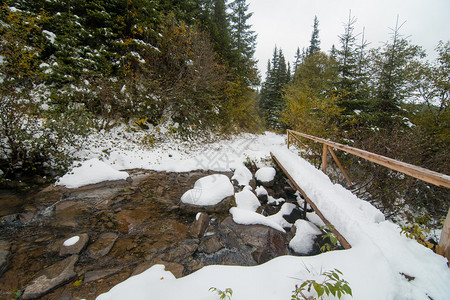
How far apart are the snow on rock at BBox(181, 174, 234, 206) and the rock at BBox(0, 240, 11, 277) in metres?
2.70

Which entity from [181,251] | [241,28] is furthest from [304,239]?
[241,28]

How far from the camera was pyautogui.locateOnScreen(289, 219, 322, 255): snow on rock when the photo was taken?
3177 mm

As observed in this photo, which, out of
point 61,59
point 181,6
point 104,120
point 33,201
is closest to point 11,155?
point 33,201

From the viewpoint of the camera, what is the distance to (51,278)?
2127mm

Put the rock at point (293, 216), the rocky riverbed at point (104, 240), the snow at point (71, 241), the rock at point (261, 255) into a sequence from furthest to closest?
the rock at point (293, 216), the rock at point (261, 255), the snow at point (71, 241), the rocky riverbed at point (104, 240)

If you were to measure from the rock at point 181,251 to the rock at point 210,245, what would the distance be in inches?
4.4

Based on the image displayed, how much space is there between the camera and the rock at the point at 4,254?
223 centimetres

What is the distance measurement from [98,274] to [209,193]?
245 centimetres

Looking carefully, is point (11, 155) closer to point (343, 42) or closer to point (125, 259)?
point (125, 259)

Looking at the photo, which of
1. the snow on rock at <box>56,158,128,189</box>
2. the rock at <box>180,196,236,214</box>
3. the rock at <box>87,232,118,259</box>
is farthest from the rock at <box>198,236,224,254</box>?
the snow on rock at <box>56,158,128,189</box>

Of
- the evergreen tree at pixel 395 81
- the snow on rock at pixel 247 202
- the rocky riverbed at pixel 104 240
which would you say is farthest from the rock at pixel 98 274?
the evergreen tree at pixel 395 81

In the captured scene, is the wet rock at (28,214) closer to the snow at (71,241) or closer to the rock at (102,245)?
the snow at (71,241)

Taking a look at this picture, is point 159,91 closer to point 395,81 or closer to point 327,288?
point 327,288

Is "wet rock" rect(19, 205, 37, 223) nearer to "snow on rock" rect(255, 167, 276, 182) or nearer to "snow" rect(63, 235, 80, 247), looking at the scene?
"snow" rect(63, 235, 80, 247)
